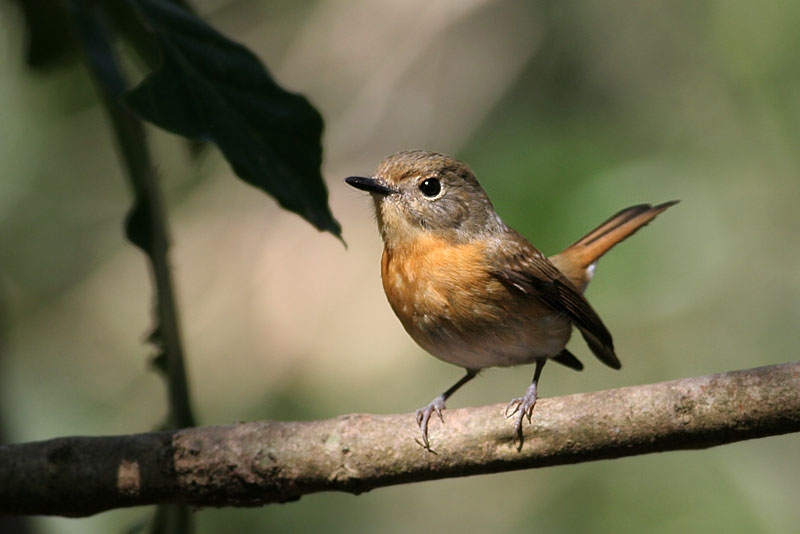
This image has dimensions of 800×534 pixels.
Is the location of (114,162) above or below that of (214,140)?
above

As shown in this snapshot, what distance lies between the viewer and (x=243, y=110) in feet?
8.63

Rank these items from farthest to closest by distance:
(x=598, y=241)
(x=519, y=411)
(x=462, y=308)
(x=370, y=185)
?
(x=598, y=241) → (x=370, y=185) → (x=462, y=308) → (x=519, y=411)

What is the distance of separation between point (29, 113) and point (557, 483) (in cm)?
377

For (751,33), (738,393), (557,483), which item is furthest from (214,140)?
(751,33)

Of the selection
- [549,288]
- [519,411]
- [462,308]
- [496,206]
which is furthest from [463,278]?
[496,206]

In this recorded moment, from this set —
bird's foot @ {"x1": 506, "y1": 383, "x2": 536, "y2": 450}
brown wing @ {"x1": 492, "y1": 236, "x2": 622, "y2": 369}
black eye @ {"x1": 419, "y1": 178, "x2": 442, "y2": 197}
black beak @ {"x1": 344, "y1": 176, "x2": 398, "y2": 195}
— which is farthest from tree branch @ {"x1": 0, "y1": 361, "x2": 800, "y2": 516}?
black eye @ {"x1": 419, "y1": 178, "x2": 442, "y2": 197}

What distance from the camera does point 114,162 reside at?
654cm

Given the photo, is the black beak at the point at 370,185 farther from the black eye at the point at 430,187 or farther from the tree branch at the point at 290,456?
the tree branch at the point at 290,456

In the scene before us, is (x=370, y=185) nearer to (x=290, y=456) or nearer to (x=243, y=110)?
(x=243, y=110)

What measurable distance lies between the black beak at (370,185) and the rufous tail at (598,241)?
1.08m

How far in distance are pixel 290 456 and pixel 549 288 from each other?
1.34 meters

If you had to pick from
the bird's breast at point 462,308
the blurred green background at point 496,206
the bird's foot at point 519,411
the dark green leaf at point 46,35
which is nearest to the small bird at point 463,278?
the bird's breast at point 462,308

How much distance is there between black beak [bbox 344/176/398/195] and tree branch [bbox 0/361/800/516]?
1013mm

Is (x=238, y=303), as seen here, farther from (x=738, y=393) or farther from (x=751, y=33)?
(x=738, y=393)
